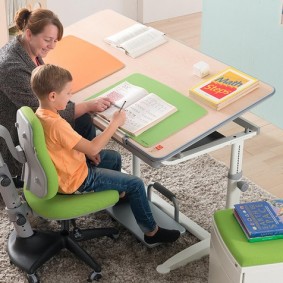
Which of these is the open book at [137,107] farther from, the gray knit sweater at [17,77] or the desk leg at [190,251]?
the desk leg at [190,251]

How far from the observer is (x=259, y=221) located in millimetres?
2432

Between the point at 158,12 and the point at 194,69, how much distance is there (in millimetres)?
2791

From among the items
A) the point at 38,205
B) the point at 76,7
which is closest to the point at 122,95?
the point at 38,205

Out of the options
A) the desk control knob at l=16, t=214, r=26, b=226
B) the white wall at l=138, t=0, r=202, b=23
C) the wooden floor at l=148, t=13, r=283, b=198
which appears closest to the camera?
the desk control knob at l=16, t=214, r=26, b=226

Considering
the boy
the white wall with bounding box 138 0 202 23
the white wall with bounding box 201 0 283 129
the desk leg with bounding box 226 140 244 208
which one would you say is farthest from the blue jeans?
the white wall with bounding box 138 0 202 23

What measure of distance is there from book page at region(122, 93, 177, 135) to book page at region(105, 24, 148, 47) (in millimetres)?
557

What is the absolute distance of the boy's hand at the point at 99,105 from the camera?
2674mm

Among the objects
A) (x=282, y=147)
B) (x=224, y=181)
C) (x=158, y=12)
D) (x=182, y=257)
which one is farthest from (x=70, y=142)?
(x=158, y=12)

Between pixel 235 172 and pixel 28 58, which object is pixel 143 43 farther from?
pixel 235 172

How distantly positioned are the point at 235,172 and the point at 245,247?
0.50 metres

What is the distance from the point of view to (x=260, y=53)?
3904 millimetres

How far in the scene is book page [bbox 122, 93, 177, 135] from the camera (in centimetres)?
253

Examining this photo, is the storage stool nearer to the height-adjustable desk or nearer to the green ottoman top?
the green ottoman top

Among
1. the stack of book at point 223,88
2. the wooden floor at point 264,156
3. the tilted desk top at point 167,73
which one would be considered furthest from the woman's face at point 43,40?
the wooden floor at point 264,156
